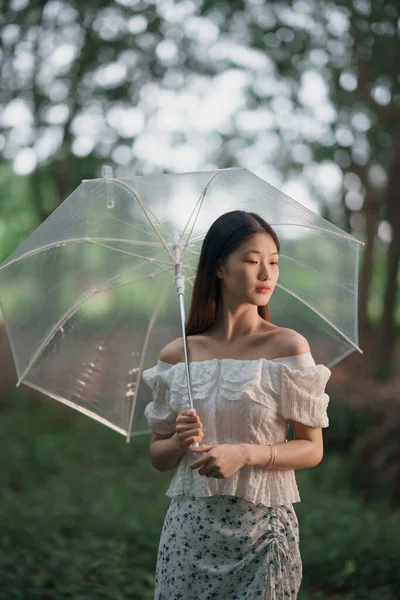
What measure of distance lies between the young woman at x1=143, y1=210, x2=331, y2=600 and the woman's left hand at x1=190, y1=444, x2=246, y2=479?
3cm

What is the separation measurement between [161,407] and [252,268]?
0.63 meters

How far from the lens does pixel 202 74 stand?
11.1 meters

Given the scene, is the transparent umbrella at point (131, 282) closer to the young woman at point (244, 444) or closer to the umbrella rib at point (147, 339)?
the umbrella rib at point (147, 339)

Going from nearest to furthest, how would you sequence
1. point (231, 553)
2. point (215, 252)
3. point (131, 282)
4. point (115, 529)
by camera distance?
point (231, 553) < point (215, 252) < point (131, 282) < point (115, 529)

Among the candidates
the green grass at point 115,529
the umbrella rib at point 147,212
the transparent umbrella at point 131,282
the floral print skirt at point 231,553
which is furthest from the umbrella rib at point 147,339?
the green grass at point 115,529

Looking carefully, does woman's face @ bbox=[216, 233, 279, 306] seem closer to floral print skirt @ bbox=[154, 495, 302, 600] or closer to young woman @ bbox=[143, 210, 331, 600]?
young woman @ bbox=[143, 210, 331, 600]

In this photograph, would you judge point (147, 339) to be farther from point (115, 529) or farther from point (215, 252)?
point (115, 529)

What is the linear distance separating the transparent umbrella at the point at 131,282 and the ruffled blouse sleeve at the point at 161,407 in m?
0.34

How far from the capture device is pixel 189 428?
2363 millimetres

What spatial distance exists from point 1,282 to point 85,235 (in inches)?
16.5

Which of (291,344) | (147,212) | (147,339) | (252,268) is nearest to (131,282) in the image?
(147,339)

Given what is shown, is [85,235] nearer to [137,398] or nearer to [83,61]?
[137,398]

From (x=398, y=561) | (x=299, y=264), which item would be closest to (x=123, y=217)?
(x=299, y=264)

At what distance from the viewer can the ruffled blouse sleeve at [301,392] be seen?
8.05ft
